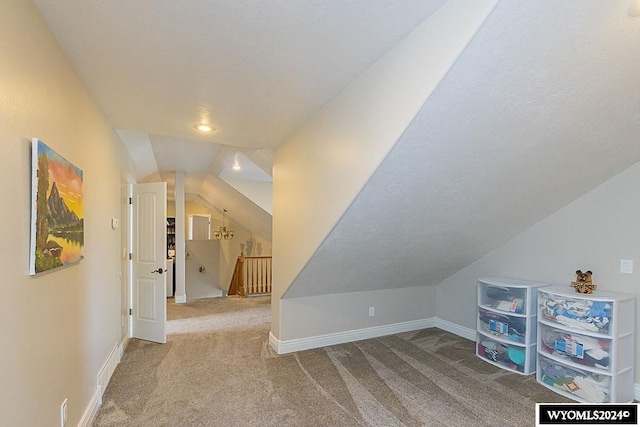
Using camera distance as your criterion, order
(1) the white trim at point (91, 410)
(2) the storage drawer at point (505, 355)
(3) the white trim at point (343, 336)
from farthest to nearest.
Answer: (3) the white trim at point (343, 336), (2) the storage drawer at point (505, 355), (1) the white trim at point (91, 410)

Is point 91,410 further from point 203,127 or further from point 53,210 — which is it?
point 203,127

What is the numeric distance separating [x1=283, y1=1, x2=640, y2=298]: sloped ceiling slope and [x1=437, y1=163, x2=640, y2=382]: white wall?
0.11m

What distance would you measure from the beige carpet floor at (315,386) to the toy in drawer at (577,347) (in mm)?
343

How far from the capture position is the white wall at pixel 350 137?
149 cm

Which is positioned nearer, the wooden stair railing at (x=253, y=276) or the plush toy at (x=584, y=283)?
the plush toy at (x=584, y=283)

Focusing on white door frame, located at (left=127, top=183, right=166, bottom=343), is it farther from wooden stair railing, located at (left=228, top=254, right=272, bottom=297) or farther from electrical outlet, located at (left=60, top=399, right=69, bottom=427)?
wooden stair railing, located at (left=228, top=254, right=272, bottom=297)

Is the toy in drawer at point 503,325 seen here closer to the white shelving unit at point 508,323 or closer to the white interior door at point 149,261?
the white shelving unit at point 508,323

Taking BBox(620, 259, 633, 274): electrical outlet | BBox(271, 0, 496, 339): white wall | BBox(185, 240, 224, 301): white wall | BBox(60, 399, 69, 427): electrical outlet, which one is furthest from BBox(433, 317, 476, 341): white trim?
BBox(185, 240, 224, 301): white wall

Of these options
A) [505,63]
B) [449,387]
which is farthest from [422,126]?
[449,387]

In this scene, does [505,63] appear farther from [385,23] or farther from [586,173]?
[586,173]

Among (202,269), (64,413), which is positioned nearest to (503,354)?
(64,413)

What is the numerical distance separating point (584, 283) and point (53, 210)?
12.7 ft

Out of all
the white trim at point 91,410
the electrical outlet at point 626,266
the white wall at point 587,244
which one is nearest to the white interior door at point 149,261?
the white trim at point 91,410

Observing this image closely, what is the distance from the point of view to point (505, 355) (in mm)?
3131
